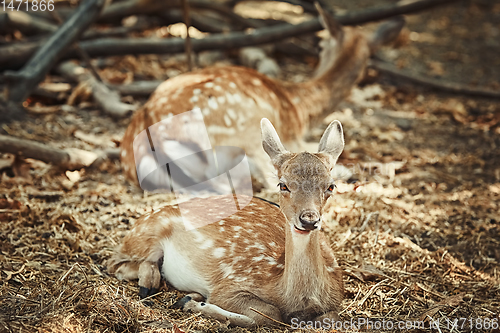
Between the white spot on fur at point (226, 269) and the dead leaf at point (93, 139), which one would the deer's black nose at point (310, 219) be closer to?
the white spot on fur at point (226, 269)

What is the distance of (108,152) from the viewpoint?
462cm

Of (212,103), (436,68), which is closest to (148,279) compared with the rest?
(212,103)

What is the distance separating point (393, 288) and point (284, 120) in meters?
2.04

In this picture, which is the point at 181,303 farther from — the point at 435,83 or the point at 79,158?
the point at 435,83

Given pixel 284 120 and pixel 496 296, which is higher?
pixel 284 120

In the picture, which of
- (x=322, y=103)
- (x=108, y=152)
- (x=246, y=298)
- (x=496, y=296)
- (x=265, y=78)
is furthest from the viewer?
(x=322, y=103)

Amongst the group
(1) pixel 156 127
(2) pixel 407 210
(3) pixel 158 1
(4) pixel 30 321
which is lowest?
(2) pixel 407 210

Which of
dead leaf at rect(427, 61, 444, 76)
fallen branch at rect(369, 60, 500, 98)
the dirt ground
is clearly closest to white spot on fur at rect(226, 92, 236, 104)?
the dirt ground

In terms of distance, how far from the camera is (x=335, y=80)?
544 centimetres

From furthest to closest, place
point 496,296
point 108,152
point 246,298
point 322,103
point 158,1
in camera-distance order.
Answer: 1. point 158,1
2. point 322,103
3. point 108,152
4. point 496,296
5. point 246,298

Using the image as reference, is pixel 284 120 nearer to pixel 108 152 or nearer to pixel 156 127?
pixel 156 127

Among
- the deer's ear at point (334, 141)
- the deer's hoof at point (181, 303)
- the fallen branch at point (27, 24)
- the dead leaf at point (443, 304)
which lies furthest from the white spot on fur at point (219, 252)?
the fallen branch at point (27, 24)

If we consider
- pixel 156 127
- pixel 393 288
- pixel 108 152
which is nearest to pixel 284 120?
pixel 156 127

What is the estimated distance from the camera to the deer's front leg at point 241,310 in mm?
2705
